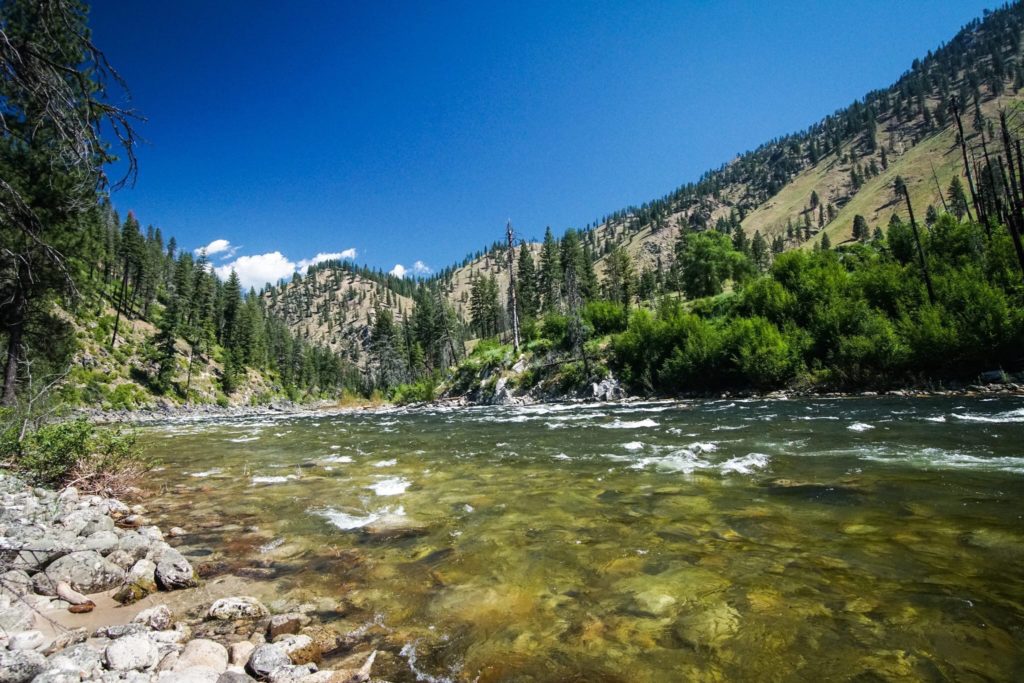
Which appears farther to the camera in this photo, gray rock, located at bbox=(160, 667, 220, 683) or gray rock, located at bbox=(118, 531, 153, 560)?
gray rock, located at bbox=(118, 531, 153, 560)

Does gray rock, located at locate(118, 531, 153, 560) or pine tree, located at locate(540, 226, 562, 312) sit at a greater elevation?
pine tree, located at locate(540, 226, 562, 312)

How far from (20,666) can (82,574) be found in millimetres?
2706

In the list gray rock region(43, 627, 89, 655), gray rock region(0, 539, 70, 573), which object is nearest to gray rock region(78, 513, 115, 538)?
gray rock region(0, 539, 70, 573)

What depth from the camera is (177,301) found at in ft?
229

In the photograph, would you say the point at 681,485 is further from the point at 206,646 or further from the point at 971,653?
the point at 206,646

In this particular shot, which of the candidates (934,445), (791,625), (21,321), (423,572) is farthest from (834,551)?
(21,321)

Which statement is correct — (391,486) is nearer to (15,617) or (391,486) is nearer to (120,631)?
(120,631)

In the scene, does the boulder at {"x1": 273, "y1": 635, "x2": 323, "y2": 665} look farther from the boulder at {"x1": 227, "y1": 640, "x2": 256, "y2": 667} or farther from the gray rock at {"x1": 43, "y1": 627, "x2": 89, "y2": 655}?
the gray rock at {"x1": 43, "y1": 627, "x2": 89, "y2": 655}

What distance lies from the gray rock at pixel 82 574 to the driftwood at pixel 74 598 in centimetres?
5

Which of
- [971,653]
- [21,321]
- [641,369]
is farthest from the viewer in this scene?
[641,369]

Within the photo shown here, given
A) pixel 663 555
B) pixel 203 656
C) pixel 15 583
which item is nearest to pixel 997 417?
pixel 663 555

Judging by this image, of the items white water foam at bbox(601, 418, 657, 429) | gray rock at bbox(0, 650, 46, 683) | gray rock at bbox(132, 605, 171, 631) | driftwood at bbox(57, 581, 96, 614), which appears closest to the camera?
gray rock at bbox(0, 650, 46, 683)

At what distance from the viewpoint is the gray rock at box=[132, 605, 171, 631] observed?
4.19 meters

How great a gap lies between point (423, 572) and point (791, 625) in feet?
12.7
